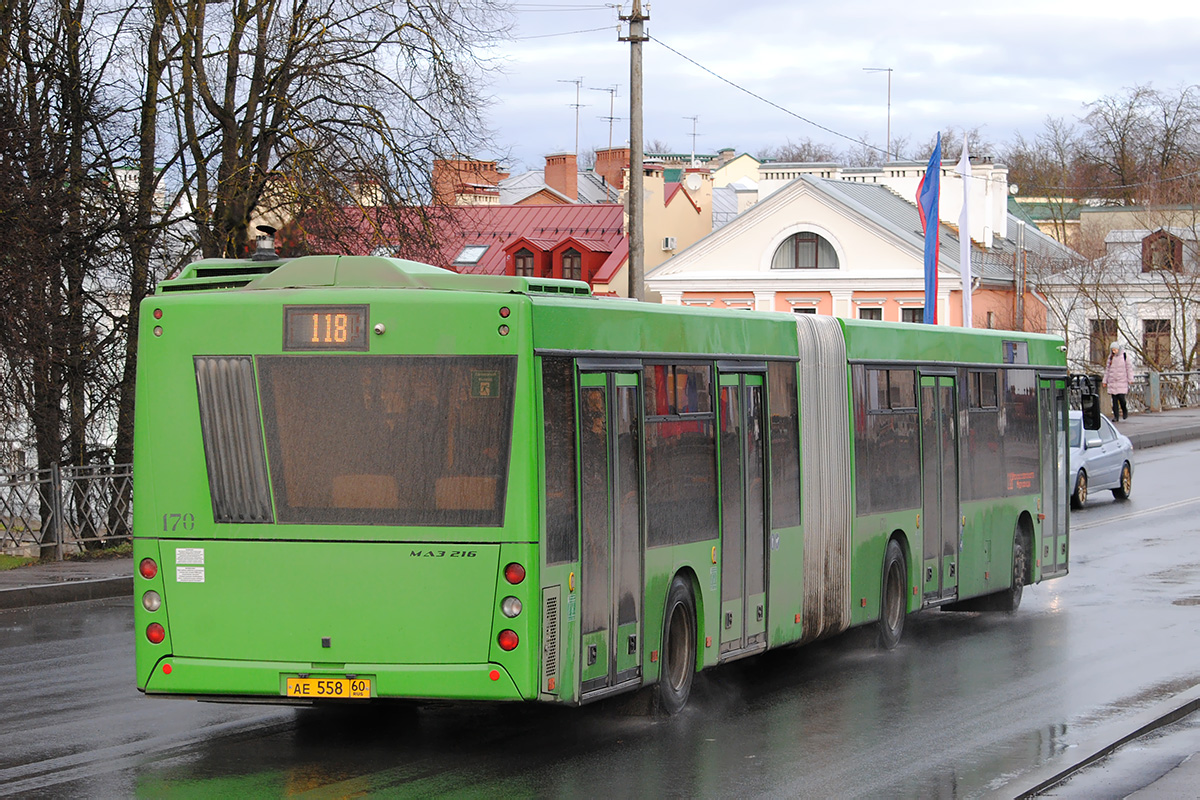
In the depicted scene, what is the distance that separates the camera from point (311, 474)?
8.40 metres

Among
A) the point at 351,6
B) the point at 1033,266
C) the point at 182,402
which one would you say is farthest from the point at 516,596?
the point at 1033,266

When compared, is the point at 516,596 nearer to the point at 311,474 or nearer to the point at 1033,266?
the point at 311,474

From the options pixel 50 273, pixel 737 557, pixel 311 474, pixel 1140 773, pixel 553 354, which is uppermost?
pixel 50 273

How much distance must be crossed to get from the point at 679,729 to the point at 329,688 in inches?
92.1

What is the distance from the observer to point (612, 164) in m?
84.0

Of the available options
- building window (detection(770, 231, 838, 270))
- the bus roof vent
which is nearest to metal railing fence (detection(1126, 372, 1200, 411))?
building window (detection(770, 231, 838, 270))

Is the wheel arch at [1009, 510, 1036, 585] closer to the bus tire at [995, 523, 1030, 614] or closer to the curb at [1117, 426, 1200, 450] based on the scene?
the bus tire at [995, 523, 1030, 614]

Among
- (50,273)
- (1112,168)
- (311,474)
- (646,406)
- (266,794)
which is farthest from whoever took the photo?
(1112,168)

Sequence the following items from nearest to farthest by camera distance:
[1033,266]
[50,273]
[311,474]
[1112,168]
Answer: [311,474] → [50,273] → [1033,266] → [1112,168]

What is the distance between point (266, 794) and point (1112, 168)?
282 ft

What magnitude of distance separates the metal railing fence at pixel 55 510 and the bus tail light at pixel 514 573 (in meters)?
12.3

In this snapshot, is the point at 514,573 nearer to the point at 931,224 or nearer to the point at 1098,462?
the point at 1098,462

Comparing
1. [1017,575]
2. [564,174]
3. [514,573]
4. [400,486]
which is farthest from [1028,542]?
[564,174]

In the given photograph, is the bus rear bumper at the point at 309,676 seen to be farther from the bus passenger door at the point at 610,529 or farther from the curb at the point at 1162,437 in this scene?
the curb at the point at 1162,437
